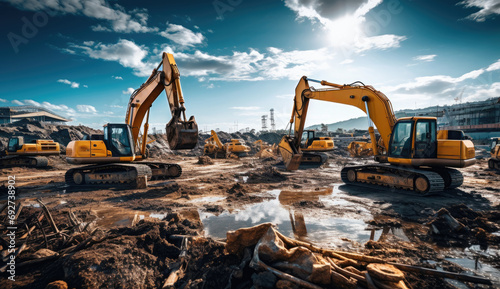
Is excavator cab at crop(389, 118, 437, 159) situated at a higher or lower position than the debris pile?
higher

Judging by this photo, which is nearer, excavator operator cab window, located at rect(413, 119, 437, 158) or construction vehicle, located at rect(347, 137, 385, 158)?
excavator operator cab window, located at rect(413, 119, 437, 158)

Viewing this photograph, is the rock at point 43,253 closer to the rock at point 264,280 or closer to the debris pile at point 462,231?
the rock at point 264,280

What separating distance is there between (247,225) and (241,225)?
15 cm

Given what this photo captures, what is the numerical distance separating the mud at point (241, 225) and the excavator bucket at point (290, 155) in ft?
3.67

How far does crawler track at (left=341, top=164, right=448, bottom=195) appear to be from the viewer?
8273 mm

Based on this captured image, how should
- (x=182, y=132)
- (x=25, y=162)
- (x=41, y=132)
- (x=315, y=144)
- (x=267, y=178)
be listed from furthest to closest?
1. (x=41, y=132)
2. (x=25, y=162)
3. (x=315, y=144)
4. (x=267, y=178)
5. (x=182, y=132)

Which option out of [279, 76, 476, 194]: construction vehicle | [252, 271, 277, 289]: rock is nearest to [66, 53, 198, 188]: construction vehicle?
[279, 76, 476, 194]: construction vehicle

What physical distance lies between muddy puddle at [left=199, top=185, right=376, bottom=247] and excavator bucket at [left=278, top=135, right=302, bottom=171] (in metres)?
3.16

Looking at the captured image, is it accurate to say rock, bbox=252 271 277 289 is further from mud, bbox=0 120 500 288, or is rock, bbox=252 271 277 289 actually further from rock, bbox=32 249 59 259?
rock, bbox=32 249 59 259

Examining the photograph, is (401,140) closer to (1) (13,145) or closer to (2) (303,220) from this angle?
(2) (303,220)

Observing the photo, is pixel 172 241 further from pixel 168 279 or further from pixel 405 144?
pixel 405 144

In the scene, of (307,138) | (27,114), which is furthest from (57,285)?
(27,114)

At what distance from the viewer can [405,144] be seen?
29.8 ft

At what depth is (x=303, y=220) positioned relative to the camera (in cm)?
613
